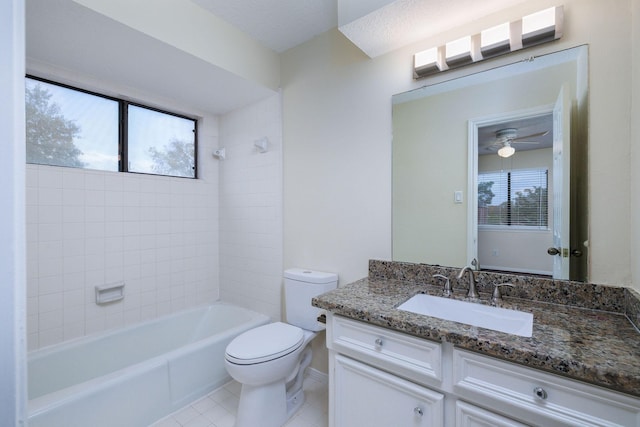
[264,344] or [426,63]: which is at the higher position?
[426,63]

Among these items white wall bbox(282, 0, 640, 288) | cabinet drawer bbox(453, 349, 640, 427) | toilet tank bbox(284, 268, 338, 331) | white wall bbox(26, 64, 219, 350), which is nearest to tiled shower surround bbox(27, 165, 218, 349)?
white wall bbox(26, 64, 219, 350)

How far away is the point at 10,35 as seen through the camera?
0.46 m

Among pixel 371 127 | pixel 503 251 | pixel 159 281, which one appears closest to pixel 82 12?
pixel 371 127

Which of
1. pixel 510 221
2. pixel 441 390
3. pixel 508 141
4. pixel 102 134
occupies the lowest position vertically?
pixel 441 390

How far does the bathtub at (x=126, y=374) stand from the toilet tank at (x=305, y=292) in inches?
16.4

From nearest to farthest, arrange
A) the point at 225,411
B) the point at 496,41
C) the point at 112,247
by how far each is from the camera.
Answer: the point at 496,41, the point at 225,411, the point at 112,247

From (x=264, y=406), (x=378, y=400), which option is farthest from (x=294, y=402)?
(x=378, y=400)

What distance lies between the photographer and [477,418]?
944 millimetres

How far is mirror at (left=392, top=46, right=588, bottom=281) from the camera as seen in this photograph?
49.4 inches

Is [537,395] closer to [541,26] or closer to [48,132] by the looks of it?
[541,26]

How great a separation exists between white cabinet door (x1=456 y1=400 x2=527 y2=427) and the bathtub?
5.27 ft

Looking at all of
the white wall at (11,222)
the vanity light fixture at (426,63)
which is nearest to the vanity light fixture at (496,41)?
the vanity light fixture at (426,63)

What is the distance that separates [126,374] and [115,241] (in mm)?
1013

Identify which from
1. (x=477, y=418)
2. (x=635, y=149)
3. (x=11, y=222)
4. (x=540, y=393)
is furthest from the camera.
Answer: (x=635, y=149)
